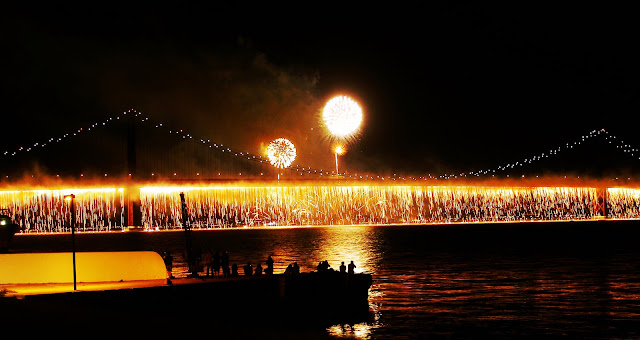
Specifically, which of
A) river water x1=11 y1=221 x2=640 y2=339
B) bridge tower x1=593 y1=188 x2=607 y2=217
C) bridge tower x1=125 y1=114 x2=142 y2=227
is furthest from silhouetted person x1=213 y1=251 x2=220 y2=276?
bridge tower x1=593 y1=188 x2=607 y2=217

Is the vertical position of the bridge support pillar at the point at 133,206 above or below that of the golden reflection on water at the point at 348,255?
above

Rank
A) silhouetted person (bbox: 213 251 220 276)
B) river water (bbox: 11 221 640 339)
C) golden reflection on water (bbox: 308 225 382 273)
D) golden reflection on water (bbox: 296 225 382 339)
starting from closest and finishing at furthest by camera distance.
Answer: golden reflection on water (bbox: 296 225 382 339) < river water (bbox: 11 221 640 339) < silhouetted person (bbox: 213 251 220 276) < golden reflection on water (bbox: 308 225 382 273)

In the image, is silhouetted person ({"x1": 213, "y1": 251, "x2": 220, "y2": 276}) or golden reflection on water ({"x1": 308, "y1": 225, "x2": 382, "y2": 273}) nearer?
silhouetted person ({"x1": 213, "y1": 251, "x2": 220, "y2": 276})

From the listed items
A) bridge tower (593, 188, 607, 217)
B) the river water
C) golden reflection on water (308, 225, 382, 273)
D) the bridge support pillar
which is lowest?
the river water

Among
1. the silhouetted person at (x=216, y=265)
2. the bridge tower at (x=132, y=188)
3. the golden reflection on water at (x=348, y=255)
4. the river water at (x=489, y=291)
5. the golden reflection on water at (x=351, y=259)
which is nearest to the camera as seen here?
the golden reflection on water at (x=351, y=259)

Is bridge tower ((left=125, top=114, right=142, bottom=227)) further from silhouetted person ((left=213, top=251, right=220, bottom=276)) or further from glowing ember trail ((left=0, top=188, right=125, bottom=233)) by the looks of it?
silhouetted person ((left=213, top=251, right=220, bottom=276))

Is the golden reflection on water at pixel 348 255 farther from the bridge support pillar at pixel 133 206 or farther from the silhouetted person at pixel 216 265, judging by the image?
the bridge support pillar at pixel 133 206

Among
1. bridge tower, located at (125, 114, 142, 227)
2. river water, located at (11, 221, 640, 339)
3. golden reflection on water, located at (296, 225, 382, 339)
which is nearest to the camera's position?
golden reflection on water, located at (296, 225, 382, 339)

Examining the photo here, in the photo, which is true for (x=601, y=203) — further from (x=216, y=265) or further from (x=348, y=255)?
(x=216, y=265)

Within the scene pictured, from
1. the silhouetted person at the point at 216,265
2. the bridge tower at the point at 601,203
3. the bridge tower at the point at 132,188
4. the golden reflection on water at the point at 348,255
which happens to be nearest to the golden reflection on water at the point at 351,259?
the golden reflection on water at the point at 348,255

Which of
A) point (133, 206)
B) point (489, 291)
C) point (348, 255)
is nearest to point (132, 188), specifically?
point (133, 206)

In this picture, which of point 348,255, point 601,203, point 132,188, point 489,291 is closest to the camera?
point 489,291

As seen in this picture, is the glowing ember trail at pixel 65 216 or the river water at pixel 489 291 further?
the glowing ember trail at pixel 65 216

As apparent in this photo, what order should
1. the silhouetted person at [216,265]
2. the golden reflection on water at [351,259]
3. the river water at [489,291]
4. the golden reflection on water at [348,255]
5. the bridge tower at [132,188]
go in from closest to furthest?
the golden reflection on water at [351,259], the river water at [489,291], the silhouetted person at [216,265], the golden reflection on water at [348,255], the bridge tower at [132,188]
